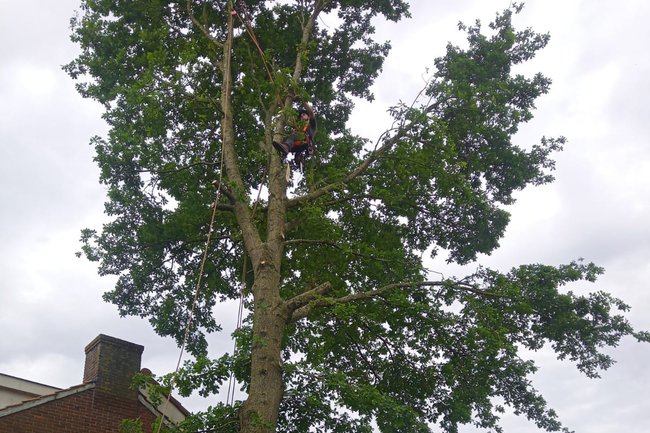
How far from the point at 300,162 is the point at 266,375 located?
4.15m

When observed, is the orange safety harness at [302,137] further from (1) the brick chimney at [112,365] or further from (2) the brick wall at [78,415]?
(2) the brick wall at [78,415]

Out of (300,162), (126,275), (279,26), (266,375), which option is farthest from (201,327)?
(279,26)

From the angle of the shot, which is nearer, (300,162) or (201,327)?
(300,162)

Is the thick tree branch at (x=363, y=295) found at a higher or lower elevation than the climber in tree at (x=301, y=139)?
lower

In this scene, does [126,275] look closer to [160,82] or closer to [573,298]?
[160,82]

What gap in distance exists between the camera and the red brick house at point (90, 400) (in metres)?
11.2

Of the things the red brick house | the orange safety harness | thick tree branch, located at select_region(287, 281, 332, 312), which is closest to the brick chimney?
the red brick house

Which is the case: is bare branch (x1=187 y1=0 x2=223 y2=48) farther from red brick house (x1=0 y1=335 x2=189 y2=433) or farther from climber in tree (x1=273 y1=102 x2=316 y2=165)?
red brick house (x1=0 y1=335 x2=189 y2=433)

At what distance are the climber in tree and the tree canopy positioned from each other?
30 centimetres

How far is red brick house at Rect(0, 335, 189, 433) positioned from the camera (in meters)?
11.2

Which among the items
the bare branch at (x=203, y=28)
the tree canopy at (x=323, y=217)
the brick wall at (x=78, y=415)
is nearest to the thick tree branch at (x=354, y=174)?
the tree canopy at (x=323, y=217)

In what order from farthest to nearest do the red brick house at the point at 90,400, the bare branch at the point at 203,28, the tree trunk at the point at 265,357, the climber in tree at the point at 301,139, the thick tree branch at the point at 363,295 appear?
the bare branch at the point at 203,28, the climber in tree at the point at 301,139, the red brick house at the point at 90,400, the thick tree branch at the point at 363,295, the tree trunk at the point at 265,357

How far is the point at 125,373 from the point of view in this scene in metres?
12.3

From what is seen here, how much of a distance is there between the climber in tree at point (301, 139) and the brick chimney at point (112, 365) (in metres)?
4.31
